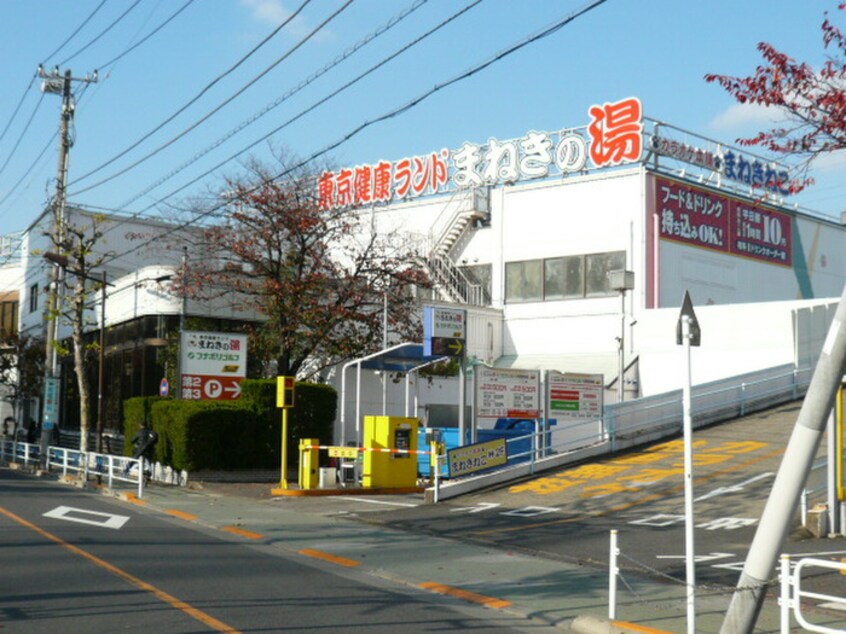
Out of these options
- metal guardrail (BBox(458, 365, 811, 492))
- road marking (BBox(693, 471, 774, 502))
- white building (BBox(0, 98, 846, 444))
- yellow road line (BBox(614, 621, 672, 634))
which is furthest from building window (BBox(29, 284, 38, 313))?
yellow road line (BBox(614, 621, 672, 634))

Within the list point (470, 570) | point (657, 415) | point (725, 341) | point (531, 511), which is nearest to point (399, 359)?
point (657, 415)

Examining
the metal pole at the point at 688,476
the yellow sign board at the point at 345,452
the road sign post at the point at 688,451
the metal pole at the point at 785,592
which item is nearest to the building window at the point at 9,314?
the yellow sign board at the point at 345,452

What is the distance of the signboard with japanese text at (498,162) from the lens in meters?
39.5

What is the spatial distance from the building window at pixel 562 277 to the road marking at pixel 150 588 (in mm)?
27000

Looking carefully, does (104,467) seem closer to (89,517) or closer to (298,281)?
(298,281)

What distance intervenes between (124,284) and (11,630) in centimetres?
3508

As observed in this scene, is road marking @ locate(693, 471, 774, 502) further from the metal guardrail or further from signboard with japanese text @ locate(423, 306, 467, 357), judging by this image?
signboard with japanese text @ locate(423, 306, 467, 357)

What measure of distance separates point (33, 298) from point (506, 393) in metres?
44.4

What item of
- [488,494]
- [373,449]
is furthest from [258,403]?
[488,494]

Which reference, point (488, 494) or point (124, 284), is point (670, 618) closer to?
point (488, 494)

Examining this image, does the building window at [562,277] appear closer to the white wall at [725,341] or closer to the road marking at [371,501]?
the white wall at [725,341]

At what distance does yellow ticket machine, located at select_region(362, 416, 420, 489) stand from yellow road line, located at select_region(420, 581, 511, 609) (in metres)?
11.9

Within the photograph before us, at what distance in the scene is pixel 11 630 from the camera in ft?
31.2

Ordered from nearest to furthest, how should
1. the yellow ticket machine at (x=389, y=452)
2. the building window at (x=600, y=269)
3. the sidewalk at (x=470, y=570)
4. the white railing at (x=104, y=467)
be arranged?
the sidewalk at (x=470, y=570) → the yellow ticket machine at (x=389, y=452) → the white railing at (x=104, y=467) → the building window at (x=600, y=269)
